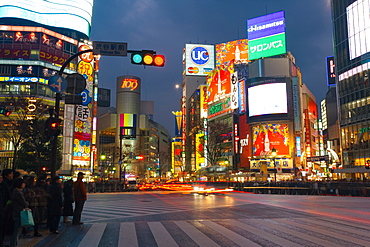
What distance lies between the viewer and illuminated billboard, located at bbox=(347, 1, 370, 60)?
60.1 meters

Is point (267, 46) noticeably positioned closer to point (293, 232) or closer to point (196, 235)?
point (293, 232)

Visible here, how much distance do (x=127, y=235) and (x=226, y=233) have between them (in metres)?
2.67

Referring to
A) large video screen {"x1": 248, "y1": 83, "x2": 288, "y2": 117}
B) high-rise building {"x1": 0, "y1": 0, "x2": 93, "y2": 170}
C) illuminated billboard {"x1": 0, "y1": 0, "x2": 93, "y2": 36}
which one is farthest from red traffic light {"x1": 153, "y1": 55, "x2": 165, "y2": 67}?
illuminated billboard {"x1": 0, "y1": 0, "x2": 93, "y2": 36}

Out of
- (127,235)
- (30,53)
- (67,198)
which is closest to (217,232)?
(127,235)

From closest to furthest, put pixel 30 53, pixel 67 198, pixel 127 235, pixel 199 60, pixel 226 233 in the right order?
pixel 127 235, pixel 226 233, pixel 67 198, pixel 30 53, pixel 199 60

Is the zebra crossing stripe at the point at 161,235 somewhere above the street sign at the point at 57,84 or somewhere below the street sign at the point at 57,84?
below

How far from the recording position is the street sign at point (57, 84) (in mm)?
12312

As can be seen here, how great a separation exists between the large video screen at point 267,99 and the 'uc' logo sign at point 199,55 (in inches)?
2361

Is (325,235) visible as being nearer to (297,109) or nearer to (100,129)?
(297,109)

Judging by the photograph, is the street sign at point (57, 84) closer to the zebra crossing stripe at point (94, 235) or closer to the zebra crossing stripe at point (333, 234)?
the zebra crossing stripe at point (94, 235)

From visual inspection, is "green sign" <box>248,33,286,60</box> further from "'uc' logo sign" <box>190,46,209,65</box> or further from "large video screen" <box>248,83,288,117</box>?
"'uc' logo sign" <box>190,46,209,65</box>

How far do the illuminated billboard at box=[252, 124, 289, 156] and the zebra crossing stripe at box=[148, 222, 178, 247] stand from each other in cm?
6360

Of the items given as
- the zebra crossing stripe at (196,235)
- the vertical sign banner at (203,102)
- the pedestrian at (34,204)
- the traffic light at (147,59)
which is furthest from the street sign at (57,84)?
the vertical sign banner at (203,102)

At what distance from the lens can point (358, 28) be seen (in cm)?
6209
